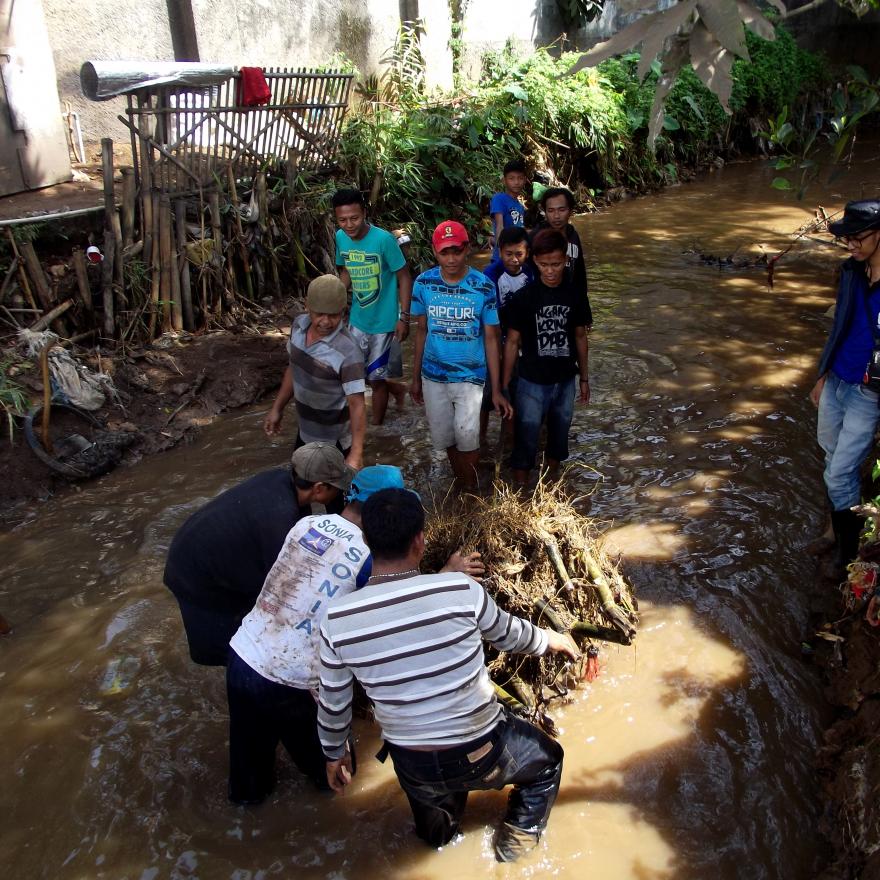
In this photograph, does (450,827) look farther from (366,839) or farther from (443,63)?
(443,63)

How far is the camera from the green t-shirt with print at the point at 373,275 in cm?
574

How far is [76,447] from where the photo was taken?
608 cm

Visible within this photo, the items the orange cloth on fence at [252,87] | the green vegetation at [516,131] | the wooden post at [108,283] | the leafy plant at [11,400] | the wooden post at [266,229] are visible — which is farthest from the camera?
the green vegetation at [516,131]

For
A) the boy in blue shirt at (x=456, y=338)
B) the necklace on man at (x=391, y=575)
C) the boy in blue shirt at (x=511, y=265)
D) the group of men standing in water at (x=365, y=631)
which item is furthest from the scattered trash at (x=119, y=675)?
the boy in blue shirt at (x=511, y=265)

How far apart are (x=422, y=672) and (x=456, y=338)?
262 cm

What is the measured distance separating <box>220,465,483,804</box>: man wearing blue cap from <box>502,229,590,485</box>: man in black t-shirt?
6.26 feet

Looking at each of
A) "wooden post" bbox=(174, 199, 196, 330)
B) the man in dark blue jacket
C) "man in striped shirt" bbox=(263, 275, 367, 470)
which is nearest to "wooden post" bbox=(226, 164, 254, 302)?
"wooden post" bbox=(174, 199, 196, 330)

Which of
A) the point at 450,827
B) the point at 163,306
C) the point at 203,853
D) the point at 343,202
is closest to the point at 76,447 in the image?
the point at 163,306

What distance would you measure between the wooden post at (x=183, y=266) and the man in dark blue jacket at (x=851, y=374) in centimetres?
541

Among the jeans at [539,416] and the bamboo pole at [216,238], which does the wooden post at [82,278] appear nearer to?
the bamboo pole at [216,238]

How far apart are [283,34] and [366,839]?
1065 cm

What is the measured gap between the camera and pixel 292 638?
295cm

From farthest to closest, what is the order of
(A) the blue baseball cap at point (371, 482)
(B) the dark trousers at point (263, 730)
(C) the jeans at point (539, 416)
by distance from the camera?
(C) the jeans at point (539, 416), (A) the blue baseball cap at point (371, 482), (B) the dark trousers at point (263, 730)

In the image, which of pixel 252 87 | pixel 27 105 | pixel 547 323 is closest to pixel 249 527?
pixel 547 323
